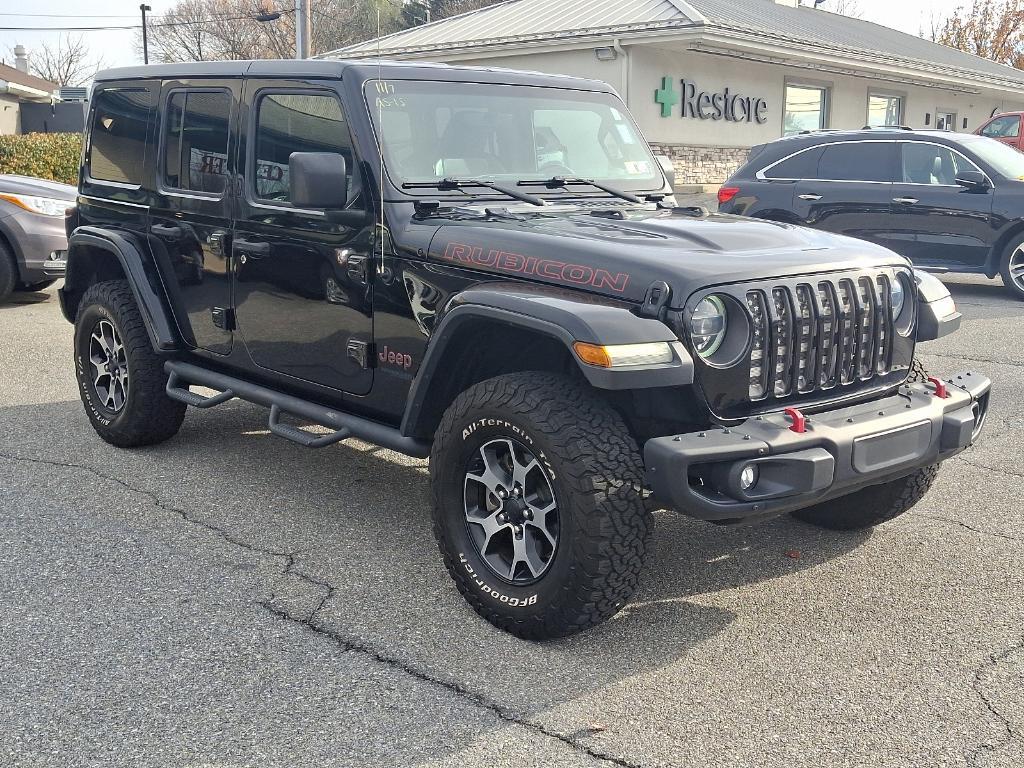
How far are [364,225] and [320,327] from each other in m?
0.52

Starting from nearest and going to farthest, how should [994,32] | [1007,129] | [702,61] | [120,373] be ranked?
[120,373] → [1007,129] → [702,61] → [994,32]

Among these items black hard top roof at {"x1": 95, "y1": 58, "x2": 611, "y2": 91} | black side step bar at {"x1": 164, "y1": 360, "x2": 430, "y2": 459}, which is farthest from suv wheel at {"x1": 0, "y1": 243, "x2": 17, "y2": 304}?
black side step bar at {"x1": 164, "y1": 360, "x2": 430, "y2": 459}

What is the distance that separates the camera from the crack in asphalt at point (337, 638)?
10.1 ft

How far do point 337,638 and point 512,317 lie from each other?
1.22m

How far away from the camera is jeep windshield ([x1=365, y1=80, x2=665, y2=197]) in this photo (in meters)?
4.47

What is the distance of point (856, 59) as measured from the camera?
22828 millimetres

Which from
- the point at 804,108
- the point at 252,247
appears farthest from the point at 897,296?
the point at 804,108

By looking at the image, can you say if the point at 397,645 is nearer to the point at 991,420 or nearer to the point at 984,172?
the point at 991,420

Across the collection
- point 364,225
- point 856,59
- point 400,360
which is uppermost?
point 856,59

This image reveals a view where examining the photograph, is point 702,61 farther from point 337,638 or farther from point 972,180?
point 337,638

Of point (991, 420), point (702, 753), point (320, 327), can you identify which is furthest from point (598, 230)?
point (991, 420)

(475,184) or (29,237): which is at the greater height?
(475,184)

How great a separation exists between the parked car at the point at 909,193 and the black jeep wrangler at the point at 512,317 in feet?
22.6

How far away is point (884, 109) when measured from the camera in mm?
27344
